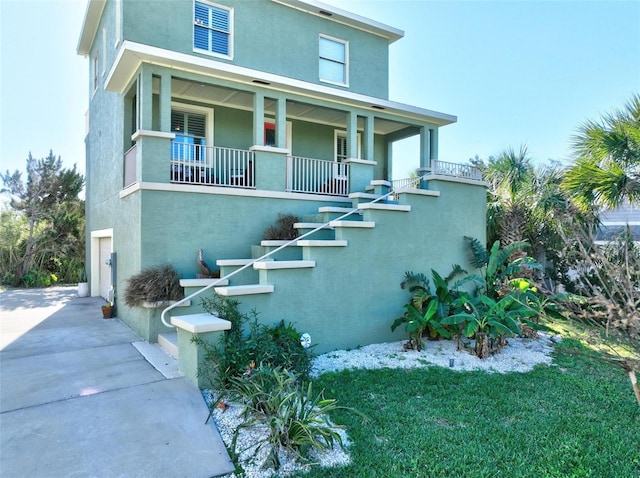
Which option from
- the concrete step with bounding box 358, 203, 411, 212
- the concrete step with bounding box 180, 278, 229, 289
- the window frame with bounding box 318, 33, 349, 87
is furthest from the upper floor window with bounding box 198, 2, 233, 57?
the concrete step with bounding box 180, 278, 229, 289

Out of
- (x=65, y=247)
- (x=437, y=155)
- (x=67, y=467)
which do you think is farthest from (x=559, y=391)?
(x=65, y=247)

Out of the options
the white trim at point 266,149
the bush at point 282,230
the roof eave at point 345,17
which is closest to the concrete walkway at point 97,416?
the bush at point 282,230

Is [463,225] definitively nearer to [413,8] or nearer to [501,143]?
[501,143]

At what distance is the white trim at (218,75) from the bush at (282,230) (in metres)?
3.01

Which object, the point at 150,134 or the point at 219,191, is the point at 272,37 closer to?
the point at 150,134

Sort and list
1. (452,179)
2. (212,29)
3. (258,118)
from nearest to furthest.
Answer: (258,118) → (452,179) → (212,29)

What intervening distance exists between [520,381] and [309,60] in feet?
31.2

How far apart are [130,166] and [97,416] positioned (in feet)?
18.6

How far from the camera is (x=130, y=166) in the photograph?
815cm

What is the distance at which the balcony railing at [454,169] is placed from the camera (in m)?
9.06

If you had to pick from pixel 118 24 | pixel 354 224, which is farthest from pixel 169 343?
pixel 118 24

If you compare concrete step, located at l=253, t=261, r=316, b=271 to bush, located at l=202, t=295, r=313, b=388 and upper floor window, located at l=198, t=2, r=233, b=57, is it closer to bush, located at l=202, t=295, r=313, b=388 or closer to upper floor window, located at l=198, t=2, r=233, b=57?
bush, located at l=202, t=295, r=313, b=388

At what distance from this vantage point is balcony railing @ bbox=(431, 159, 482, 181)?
29.7 ft

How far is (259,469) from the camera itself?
3.16m
